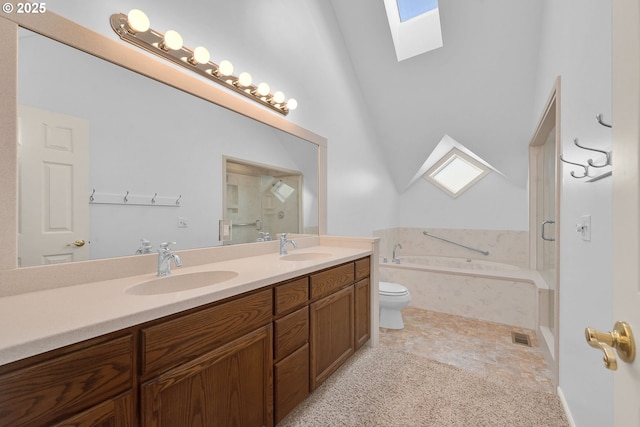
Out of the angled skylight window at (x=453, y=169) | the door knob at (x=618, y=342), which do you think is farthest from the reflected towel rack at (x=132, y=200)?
the angled skylight window at (x=453, y=169)

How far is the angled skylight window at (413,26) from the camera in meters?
2.74

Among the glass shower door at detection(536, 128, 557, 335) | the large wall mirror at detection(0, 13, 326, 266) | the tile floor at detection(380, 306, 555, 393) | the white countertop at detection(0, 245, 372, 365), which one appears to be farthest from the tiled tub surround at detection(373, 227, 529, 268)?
the white countertop at detection(0, 245, 372, 365)

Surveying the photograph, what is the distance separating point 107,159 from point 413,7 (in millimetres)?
3107

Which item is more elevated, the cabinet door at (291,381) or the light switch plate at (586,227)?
the light switch plate at (586,227)

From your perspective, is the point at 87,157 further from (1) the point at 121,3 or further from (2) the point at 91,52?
(1) the point at 121,3

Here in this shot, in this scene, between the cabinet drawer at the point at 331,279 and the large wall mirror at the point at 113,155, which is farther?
the cabinet drawer at the point at 331,279

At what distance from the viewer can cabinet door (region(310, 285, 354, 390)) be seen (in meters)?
1.61

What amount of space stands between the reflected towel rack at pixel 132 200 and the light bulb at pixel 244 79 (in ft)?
2.85

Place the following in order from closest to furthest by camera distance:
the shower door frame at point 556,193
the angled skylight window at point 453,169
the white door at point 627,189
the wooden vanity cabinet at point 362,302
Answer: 1. the white door at point 627,189
2. the shower door frame at point 556,193
3. the wooden vanity cabinet at point 362,302
4. the angled skylight window at point 453,169

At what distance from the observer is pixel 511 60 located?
8.65ft

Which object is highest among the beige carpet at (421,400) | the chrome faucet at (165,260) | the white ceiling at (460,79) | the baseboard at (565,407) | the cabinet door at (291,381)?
the white ceiling at (460,79)

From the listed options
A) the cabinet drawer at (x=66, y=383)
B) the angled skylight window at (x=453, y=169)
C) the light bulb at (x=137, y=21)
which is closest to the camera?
the cabinet drawer at (x=66, y=383)

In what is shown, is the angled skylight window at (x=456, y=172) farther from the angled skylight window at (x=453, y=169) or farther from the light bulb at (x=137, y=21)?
the light bulb at (x=137, y=21)

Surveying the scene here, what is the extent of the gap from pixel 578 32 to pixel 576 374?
168 centimetres
